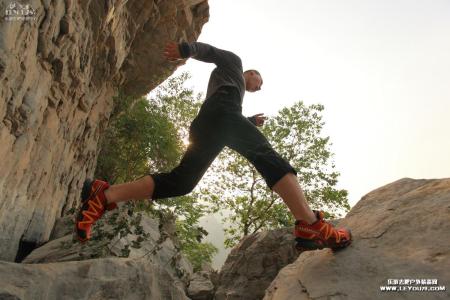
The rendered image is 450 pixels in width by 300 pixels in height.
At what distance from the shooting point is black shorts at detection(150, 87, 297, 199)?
10.3ft

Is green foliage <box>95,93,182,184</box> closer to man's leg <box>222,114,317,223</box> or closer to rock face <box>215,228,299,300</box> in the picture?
rock face <box>215,228,299,300</box>

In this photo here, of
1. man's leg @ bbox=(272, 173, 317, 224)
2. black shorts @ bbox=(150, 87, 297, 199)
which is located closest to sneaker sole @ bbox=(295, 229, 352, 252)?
man's leg @ bbox=(272, 173, 317, 224)

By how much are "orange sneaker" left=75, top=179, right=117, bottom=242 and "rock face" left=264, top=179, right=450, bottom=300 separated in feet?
6.36

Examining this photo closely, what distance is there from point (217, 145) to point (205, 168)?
0.91 feet

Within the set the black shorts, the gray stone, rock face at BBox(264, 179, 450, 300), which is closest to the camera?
rock face at BBox(264, 179, 450, 300)

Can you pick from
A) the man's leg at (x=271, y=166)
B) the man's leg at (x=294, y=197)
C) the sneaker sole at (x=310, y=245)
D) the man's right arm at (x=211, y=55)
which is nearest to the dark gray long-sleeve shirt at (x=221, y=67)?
the man's right arm at (x=211, y=55)

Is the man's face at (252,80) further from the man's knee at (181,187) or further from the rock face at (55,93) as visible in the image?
the rock face at (55,93)

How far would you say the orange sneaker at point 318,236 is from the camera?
292cm

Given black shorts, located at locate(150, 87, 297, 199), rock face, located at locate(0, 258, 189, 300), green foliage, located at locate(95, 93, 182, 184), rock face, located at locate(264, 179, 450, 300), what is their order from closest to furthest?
rock face, located at locate(264, 179, 450, 300)
rock face, located at locate(0, 258, 189, 300)
black shorts, located at locate(150, 87, 297, 199)
green foliage, located at locate(95, 93, 182, 184)

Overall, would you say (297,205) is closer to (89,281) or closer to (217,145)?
(217,145)

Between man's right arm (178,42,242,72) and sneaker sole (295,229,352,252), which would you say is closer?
sneaker sole (295,229,352,252)

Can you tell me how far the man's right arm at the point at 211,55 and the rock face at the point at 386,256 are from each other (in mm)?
2321

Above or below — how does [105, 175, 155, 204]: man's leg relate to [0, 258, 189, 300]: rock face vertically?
above

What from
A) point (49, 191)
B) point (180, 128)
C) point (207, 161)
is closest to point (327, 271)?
point (207, 161)
